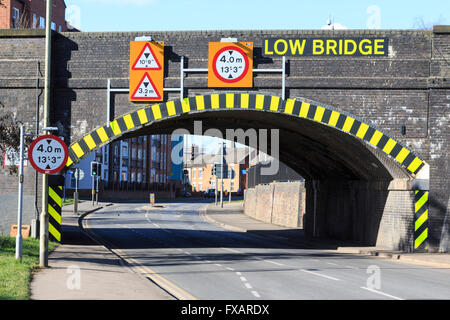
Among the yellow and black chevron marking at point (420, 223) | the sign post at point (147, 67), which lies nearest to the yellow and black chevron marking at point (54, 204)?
the sign post at point (147, 67)

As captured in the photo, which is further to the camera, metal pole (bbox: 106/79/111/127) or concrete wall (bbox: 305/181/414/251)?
concrete wall (bbox: 305/181/414/251)

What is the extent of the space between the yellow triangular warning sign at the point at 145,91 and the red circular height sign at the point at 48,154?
884cm

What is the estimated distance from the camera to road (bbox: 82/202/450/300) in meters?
14.4

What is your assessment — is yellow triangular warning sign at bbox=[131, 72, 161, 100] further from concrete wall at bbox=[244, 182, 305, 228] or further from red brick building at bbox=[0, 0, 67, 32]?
red brick building at bbox=[0, 0, 67, 32]

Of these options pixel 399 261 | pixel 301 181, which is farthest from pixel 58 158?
pixel 301 181

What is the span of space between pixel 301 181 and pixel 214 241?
48.2 ft

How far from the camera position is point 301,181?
4544 centimetres

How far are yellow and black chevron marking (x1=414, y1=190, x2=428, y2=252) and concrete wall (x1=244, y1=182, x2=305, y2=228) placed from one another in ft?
61.7

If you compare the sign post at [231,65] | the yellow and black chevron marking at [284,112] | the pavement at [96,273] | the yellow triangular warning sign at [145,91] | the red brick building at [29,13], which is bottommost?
the pavement at [96,273]

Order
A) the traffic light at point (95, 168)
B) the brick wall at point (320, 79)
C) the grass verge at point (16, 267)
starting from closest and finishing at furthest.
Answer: the grass verge at point (16, 267)
the brick wall at point (320, 79)
the traffic light at point (95, 168)

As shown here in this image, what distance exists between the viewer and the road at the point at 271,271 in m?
14.4

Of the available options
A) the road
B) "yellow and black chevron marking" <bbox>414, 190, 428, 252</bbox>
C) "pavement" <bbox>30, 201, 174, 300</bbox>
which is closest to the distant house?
the road

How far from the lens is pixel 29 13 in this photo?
212ft

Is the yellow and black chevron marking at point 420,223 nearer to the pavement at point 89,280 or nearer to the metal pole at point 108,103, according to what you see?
the pavement at point 89,280
